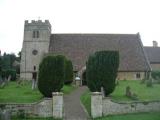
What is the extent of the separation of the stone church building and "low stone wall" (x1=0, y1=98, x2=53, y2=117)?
1495 inches

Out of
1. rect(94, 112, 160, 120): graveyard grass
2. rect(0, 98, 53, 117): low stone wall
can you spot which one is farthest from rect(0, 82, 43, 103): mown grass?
rect(94, 112, 160, 120): graveyard grass

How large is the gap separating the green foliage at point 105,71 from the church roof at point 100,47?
94.8ft

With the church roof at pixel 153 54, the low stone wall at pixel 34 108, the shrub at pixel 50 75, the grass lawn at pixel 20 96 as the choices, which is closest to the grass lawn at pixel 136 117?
the low stone wall at pixel 34 108

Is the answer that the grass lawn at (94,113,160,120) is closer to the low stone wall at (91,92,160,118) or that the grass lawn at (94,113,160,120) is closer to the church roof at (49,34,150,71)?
the low stone wall at (91,92,160,118)

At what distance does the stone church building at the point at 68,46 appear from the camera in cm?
6272

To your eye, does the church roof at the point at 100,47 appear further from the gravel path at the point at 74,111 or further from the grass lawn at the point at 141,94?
the gravel path at the point at 74,111

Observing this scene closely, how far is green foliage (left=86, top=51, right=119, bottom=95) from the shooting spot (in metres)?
30.2

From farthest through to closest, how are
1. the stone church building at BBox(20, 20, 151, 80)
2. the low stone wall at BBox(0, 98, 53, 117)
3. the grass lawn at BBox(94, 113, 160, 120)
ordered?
the stone church building at BBox(20, 20, 151, 80) < the low stone wall at BBox(0, 98, 53, 117) < the grass lawn at BBox(94, 113, 160, 120)

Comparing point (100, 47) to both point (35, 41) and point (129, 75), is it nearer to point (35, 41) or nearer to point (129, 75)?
point (129, 75)

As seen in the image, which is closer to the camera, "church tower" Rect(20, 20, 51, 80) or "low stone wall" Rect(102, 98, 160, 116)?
"low stone wall" Rect(102, 98, 160, 116)

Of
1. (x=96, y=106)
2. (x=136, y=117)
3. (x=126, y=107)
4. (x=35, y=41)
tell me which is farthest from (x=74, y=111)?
(x=35, y=41)

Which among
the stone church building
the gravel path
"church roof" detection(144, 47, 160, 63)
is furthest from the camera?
"church roof" detection(144, 47, 160, 63)

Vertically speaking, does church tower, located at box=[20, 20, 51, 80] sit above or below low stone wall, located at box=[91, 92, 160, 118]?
above

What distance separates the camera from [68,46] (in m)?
64.8
